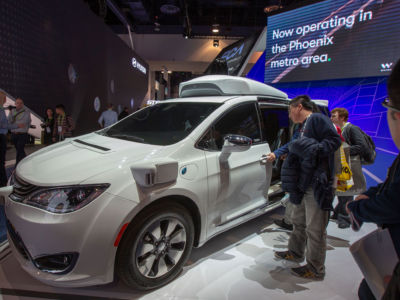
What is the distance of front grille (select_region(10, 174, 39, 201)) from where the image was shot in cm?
178

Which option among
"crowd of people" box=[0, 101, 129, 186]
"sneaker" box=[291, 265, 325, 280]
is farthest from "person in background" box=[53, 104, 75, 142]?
"sneaker" box=[291, 265, 325, 280]

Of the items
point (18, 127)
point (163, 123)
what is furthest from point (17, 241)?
point (18, 127)

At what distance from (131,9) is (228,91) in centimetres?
1565

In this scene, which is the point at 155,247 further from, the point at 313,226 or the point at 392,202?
the point at 392,202

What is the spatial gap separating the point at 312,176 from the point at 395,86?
3.98 feet

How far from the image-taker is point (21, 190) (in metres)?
1.84

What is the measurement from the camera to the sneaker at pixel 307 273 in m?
2.25

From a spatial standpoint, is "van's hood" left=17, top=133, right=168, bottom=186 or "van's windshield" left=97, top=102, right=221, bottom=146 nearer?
"van's hood" left=17, top=133, right=168, bottom=186

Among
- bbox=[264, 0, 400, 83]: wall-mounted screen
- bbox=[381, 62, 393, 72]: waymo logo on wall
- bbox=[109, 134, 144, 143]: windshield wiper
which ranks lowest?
bbox=[109, 134, 144, 143]: windshield wiper

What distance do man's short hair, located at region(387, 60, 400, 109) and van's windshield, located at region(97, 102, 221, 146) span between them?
59.7 inches

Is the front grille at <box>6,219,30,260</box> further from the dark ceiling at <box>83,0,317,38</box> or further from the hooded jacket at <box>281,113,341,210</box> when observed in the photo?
the dark ceiling at <box>83,0,317,38</box>

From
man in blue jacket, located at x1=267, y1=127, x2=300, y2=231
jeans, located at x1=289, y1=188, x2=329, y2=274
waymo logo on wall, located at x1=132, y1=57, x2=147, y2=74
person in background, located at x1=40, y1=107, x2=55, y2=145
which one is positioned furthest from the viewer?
waymo logo on wall, located at x1=132, y1=57, x2=147, y2=74

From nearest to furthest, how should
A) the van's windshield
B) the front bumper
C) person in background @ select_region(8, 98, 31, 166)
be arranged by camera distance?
1. the front bumper
2. the van's windshield
3. person in background @ select_region(8, 98, 31, 166)

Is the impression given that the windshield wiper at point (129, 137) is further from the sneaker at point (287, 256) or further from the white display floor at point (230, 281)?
the sneaker at point (287, 256)
